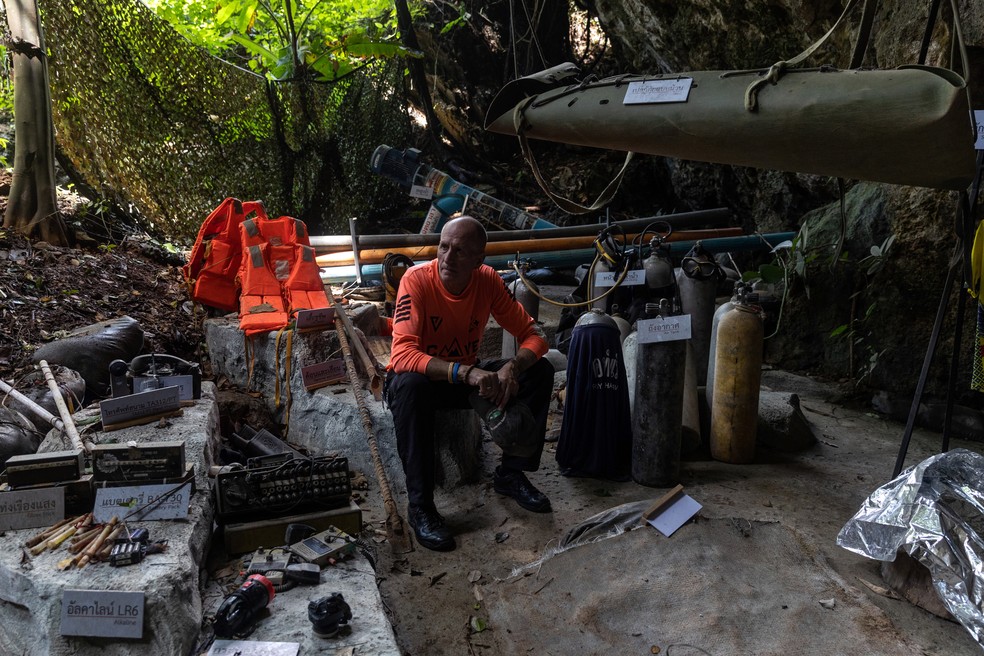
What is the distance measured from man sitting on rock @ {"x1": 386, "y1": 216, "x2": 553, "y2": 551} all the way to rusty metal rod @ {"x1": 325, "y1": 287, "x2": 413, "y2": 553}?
0.09 metres

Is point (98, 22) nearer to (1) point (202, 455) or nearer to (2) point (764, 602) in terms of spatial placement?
(1) point (202, 455)

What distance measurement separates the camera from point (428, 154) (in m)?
9.52

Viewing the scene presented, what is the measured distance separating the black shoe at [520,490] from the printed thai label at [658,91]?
2047 millimetres

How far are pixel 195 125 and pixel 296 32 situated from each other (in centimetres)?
192

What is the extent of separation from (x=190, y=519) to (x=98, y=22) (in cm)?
602

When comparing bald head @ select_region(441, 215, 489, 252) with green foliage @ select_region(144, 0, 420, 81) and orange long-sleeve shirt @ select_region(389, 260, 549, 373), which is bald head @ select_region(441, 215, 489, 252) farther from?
green foliage @ select_region(144, 0, 420, 81)

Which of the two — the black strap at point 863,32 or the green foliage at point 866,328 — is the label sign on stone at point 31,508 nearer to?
the black strap at point 863,32

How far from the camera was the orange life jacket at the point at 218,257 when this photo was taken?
4930 millimetres

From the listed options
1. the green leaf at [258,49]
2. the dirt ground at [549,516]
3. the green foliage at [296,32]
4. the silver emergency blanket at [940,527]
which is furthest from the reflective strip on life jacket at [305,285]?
the green leaf at [258,49]

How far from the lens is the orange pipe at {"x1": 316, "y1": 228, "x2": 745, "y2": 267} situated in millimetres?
6330

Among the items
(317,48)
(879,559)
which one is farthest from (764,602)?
(317,48)

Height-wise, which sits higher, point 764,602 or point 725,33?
point 725,33

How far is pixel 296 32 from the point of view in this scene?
8.36 m

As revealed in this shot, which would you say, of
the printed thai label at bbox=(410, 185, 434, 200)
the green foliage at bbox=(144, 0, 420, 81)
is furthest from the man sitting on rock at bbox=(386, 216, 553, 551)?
the green foliage at bbox=(144, 0, 420, 81)
